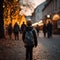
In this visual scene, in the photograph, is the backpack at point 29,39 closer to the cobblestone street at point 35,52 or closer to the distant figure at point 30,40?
the distant figure at point 30,40

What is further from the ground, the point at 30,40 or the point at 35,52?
the point at 30,40

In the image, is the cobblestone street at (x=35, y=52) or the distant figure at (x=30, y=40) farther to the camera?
the cobblestone street at (x=35, y=52)

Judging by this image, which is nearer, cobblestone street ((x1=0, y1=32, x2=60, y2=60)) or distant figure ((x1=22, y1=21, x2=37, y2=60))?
distant figure ((x1=22, y1=21, x2=37, y2=60))

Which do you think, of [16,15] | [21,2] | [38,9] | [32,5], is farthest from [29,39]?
[38,9]

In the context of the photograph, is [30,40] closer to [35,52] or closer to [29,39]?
[29,39]

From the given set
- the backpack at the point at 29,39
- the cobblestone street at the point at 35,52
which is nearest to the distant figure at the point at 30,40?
the backpack at the point at 29,39

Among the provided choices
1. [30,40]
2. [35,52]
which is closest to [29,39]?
[30,40]

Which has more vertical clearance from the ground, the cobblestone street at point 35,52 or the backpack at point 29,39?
the backpack at point 29,39

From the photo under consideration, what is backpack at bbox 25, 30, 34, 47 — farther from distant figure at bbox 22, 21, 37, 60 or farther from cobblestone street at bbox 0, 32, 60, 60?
cobblestone street at bbox 0, 32, 60, 60

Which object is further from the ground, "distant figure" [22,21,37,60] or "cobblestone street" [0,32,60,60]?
"distant figure" [22,21,37,60]

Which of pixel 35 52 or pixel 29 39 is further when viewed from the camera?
pixel 35 52

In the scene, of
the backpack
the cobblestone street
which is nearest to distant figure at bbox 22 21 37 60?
the backpack

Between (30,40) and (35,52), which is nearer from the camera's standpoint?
(30,40)

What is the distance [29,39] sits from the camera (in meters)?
11.7
